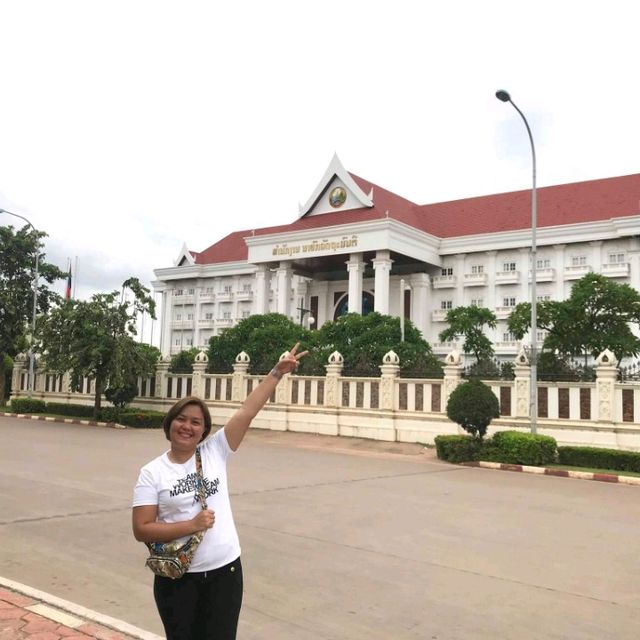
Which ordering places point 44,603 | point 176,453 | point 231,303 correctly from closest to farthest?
point 176,453 → point 44,603 → point 231,303

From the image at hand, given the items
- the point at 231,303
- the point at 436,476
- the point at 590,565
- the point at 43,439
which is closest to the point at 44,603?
the point at 590,565

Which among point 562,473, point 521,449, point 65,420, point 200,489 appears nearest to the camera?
point 200,489

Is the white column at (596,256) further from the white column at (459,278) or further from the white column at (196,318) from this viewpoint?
the white column at (196,318)

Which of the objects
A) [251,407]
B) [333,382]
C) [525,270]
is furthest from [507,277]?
[251,407]

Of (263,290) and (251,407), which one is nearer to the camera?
(251,407)

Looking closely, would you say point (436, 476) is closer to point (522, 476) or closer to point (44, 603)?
point (522, 476)

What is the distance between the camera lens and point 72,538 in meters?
6.68

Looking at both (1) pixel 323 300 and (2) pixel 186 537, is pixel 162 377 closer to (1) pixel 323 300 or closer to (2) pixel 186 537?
(2) pixel 186 537

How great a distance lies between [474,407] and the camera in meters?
15.7

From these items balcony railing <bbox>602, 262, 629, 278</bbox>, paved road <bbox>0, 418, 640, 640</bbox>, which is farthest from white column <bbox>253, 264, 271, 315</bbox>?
paved road <bbox>0, 418, 640, 640</bbox>

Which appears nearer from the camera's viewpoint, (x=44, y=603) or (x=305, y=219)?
(x=44, y=603)

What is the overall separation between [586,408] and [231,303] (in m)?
43.9

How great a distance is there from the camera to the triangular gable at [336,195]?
45594mm

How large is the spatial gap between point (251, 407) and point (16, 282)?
112 ft
